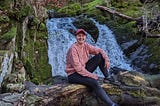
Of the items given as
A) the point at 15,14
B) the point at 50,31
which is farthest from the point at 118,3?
the point at 15,14

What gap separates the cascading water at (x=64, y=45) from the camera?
12875mm

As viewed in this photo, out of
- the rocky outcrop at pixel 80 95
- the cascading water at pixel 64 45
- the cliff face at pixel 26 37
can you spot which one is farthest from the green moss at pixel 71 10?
the rocky outcrop at pixel 80 95

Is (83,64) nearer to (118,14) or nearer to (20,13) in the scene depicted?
(20,13)

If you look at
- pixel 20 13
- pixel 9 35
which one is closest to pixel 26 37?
pixel 20 13

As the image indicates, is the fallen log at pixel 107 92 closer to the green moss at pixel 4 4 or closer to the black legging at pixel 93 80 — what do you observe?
the black legging at pixel 93 80

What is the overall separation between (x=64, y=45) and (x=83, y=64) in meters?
7.35

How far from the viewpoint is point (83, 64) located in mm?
6445

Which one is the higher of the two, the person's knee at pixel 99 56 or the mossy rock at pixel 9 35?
the mossy rock at pixel 9 35

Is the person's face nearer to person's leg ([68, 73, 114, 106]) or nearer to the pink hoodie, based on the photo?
the pink hoodie

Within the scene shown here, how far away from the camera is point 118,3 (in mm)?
19375

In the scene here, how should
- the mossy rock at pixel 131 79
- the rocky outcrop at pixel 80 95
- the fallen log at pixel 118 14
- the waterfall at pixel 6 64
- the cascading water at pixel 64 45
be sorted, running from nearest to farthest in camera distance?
the rocky outcrop at pixel 80 95, the waterfall at pixel 6 64, the mossy rock at pixel 131 79, the cascading water at pixel 64 45, the fallen log at pixel 118 14

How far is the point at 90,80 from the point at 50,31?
818 cm

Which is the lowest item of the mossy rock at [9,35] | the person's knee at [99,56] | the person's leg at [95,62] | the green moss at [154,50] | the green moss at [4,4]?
the green moss at [154,50]

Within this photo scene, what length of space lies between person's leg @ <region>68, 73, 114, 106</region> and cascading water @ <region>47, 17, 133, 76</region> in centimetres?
595
